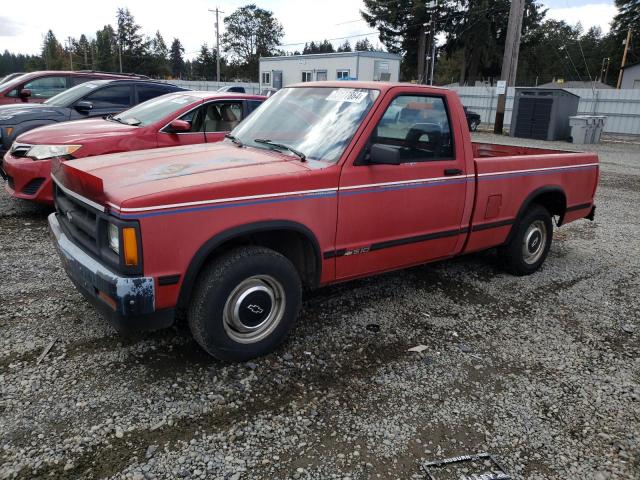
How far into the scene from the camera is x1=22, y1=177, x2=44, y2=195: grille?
5879 mm

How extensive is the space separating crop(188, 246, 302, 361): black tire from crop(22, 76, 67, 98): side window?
9.34 metres

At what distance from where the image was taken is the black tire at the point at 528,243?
5078 millimetres

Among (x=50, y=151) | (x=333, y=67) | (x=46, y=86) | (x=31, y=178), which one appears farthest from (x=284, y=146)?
(x=333, y=67)

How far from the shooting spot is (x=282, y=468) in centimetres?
247

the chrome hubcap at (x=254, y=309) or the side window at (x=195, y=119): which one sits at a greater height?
the side window at (x=195, y=119)

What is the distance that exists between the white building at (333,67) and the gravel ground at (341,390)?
89.4 feet

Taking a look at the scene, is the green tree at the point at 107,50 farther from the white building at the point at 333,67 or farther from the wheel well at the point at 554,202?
the wheel well at the point at 554,202

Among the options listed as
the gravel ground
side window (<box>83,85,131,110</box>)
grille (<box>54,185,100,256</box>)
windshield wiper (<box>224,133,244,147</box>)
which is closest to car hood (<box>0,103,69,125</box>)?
side window (<box>83,85,131,110</box>)

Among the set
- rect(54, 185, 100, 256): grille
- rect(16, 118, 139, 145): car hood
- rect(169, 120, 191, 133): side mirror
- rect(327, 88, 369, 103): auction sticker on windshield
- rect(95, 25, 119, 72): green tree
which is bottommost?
rect(54, 185, 100, 256): grille

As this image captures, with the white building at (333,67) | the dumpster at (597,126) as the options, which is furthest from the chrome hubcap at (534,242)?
the white building at (333,67)

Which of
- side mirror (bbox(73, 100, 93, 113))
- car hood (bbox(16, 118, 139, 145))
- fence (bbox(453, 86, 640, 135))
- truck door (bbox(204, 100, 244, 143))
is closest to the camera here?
car hood (bbox(16, 118, 139, 145))

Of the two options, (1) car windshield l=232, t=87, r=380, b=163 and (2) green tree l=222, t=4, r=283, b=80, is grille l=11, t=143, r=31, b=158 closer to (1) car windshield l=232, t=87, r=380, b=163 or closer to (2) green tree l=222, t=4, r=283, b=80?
(1) car windshield l=232, t=87, r=380, b=163

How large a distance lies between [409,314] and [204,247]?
2045mm

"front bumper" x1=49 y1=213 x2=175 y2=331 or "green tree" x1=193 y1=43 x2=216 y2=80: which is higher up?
"green tree" x1=193 y1=43 x2=216 y2=80
